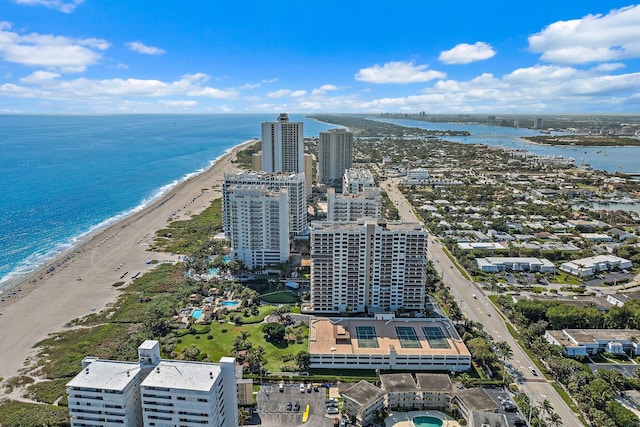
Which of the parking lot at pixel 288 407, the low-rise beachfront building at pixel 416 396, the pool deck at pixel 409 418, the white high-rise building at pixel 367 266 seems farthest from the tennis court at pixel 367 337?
the pool deck at pixel 409 418

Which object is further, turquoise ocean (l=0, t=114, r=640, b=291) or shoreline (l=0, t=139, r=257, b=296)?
turquoise ocean (l=0, t=114, r=640, b=291)

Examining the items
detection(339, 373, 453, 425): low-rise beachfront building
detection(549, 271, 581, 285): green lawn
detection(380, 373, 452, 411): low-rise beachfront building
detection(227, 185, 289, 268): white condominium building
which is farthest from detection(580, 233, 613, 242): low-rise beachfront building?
detection(380, 373, 452, 411): low-rise beachfront building

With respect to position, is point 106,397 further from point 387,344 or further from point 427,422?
point 387,344

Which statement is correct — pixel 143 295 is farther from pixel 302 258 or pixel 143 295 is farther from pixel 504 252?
pixel 504 252

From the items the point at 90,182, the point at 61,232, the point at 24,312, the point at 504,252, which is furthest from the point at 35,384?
the point at 90,182

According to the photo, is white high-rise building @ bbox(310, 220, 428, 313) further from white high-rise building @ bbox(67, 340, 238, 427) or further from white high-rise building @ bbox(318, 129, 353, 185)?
white high-rise building @ bbox(318, 129, 353, 185)

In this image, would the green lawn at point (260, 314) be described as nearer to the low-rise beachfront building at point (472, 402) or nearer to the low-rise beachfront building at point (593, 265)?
the low-rise beachfront building at point (472, 402)

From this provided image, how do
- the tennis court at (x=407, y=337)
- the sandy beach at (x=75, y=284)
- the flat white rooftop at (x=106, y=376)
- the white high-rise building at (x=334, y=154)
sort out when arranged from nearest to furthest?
1. the flat white rooftop at (x=106, y=376)
2. the tennis court at (x=407, y=337)
3. the sandy beach at (x=75, y=284)
4. the white high-rise building at (x=334, y=154)
